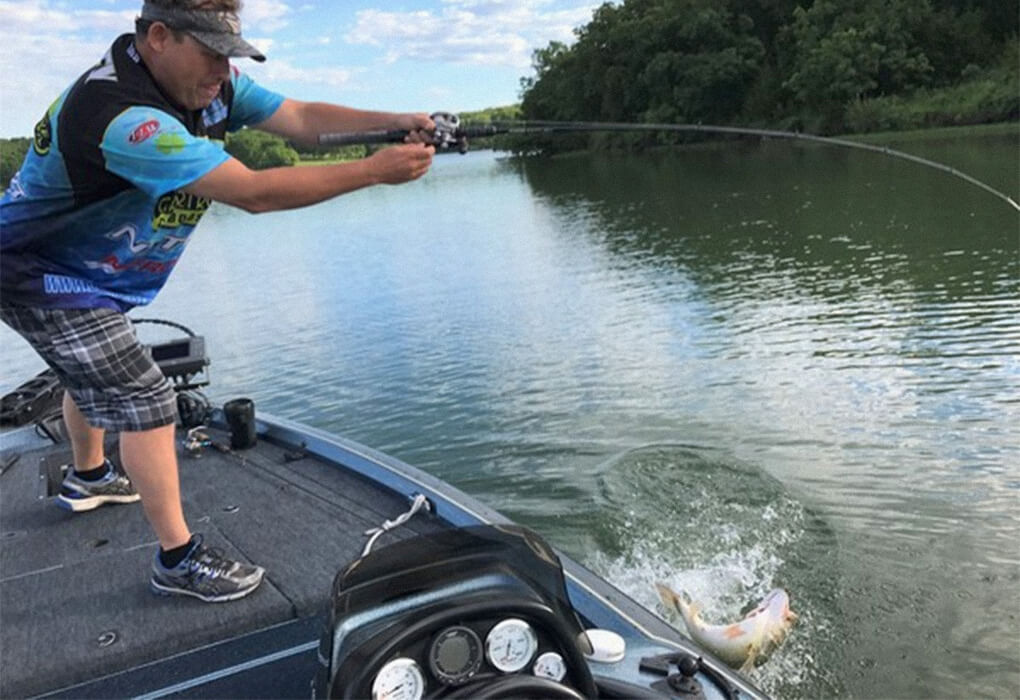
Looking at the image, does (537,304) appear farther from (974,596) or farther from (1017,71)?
(1017,71)

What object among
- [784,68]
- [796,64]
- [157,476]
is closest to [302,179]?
[157,476]

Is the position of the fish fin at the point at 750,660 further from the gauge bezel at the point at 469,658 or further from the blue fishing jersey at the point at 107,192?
the blue fishing jersey at the point at 107,192

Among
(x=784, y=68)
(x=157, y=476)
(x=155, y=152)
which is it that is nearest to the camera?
(x=155, y=152)

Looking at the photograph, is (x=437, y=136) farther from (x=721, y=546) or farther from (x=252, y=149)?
(x=252, y=149)

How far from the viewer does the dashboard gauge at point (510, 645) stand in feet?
5.90

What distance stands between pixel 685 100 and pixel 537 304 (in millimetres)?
47814

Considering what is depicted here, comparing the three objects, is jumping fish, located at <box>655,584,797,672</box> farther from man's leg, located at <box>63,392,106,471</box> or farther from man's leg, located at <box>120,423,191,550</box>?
man's leg, located at <box>63,392,106,471</box>

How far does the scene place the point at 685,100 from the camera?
56656mm

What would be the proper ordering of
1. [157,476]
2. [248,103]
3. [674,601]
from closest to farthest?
[157,476], [248,103], [674,601]

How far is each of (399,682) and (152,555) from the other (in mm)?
1913

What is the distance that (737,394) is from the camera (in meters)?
7.74

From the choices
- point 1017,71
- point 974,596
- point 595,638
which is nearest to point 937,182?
point 974,596

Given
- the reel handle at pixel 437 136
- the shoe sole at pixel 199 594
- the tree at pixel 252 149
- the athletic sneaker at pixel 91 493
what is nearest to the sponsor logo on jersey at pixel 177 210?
the tree at pixel 252 149

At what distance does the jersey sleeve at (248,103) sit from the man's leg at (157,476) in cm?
116
